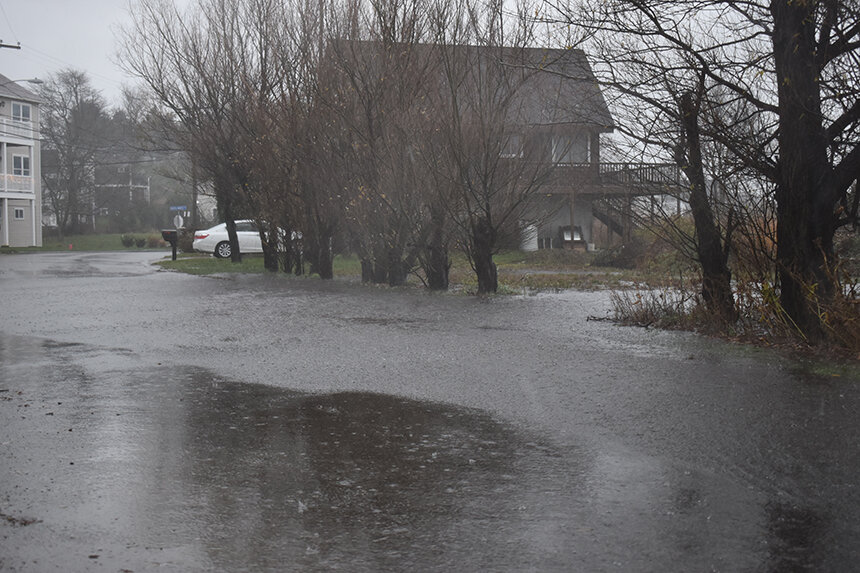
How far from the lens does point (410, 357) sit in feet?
34.2

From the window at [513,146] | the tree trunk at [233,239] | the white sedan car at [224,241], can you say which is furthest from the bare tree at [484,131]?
the white sedan car at [224,241]

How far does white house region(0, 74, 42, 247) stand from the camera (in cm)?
5806

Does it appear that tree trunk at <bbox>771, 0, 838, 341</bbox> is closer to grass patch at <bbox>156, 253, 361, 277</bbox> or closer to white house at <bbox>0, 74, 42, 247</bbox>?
grass patch at <bbox>156, 253, 361, 277</bbox>

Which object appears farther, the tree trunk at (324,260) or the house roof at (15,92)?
the house roof at (15,92)

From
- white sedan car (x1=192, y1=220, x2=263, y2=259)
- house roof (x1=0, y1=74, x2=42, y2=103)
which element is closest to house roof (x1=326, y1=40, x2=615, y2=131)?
white sedan car (x1=192, y1=220, x2=263, y2=259)

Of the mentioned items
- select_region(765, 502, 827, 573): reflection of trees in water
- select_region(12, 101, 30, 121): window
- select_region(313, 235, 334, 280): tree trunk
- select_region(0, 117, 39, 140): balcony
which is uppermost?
select_region(12, 101, 30, 121): window

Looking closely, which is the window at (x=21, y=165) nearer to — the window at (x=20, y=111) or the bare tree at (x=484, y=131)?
the window at (x=20, y=111)

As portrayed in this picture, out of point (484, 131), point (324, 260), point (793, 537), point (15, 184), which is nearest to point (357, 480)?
point (793, 537)

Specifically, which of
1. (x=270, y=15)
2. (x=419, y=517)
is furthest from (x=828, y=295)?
(x=270, y=15)

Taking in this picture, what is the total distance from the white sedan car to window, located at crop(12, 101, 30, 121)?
25.9 m

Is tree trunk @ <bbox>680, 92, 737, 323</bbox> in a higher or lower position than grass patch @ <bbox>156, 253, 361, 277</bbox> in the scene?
higher

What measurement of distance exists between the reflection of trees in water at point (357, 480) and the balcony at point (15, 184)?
55.2 meters

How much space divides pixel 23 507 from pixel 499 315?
10.2 meters

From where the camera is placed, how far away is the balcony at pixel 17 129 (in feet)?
190
